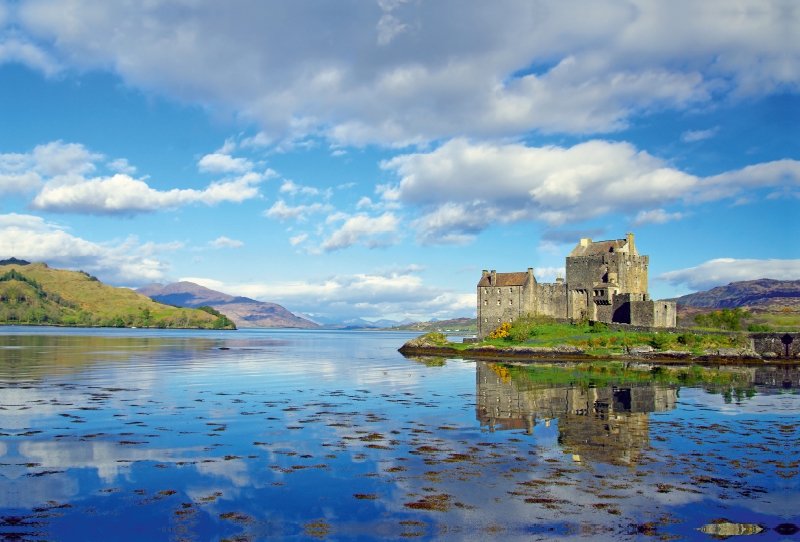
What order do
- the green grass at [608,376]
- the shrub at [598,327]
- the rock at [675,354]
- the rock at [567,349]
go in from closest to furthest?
the green grass at [608,376] → the rock at [675,354] → the rock at [567,349] → the shrub at [598,327]

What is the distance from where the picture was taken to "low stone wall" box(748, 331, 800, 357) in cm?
5972

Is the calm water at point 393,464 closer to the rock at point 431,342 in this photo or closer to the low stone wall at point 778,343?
the low stone wall at point 778,343

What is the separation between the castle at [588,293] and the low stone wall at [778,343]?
10438mm

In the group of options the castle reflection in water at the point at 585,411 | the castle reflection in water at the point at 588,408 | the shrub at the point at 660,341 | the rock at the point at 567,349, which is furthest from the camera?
the rock at the point at 567,349

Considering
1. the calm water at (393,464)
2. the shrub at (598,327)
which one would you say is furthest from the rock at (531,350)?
the calm water at (393,464)

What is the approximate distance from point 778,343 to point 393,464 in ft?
191

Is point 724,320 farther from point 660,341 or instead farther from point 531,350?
point 531,350

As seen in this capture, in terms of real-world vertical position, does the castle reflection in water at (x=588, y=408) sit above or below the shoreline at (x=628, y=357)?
below

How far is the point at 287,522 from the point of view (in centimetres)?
1185

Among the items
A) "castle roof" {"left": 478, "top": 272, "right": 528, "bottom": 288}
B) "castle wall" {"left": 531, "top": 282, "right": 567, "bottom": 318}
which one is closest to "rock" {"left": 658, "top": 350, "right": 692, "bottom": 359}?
"castle wall" {"left": 531, "top": 282, "right": 567, "bottom": 318}

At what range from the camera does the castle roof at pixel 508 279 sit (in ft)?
260

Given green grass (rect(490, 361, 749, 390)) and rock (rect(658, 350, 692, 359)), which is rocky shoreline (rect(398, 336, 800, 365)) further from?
green grass (rect(490, 361, 749, 390))

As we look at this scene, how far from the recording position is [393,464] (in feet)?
53.7

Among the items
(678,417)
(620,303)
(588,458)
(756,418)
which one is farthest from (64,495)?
(620,303)
